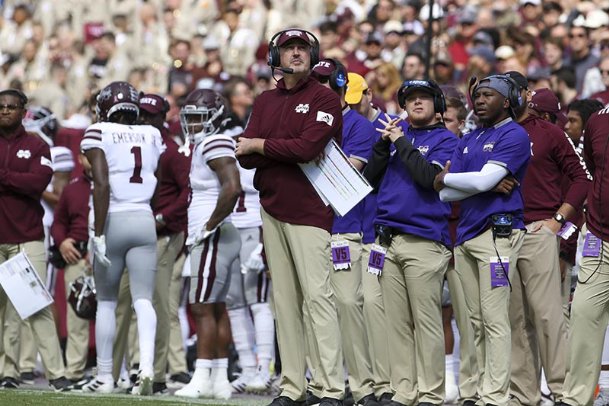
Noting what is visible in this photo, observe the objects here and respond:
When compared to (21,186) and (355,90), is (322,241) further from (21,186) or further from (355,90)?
(21,186)

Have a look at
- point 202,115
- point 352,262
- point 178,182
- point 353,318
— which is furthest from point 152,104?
point 353,318

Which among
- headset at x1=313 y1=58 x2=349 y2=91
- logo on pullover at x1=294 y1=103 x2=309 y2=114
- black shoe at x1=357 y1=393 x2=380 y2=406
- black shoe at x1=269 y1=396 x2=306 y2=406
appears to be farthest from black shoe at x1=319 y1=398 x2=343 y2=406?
headset at x1=313 y1=58 x2=349 y2=91

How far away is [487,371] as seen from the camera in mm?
9195

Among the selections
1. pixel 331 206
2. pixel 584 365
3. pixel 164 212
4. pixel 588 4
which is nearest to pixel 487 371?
pixel 584 365

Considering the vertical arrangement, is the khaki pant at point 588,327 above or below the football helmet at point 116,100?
below

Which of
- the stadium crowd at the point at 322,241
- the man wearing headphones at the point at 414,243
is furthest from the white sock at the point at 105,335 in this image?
the man wearing headphones at the point at 414,243

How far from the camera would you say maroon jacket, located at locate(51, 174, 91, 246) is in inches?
501

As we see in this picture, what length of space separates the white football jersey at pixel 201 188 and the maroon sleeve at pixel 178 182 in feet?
2.55

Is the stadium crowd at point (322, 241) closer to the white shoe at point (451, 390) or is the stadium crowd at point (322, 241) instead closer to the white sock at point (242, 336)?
the white sock at point (242, 336)

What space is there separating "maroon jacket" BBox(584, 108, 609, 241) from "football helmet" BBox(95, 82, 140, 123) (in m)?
3.59

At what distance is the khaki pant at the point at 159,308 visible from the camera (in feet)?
37.7

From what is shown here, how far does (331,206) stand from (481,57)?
8.24 metres

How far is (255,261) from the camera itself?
12.4 m

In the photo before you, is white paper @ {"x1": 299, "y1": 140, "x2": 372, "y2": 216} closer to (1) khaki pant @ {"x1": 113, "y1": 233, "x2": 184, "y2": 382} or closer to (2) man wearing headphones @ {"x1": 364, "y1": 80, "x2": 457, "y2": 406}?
(2) man wearing headphones @ {"x1": 364, "y1": 80, "x2": 457, "y2": 406}
